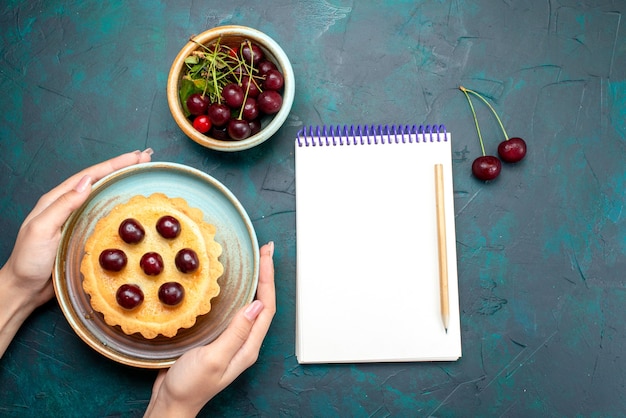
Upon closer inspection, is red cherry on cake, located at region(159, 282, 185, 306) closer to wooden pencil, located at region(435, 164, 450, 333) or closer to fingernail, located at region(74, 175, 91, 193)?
fingernail, located at region(74, 175, 91, 193)

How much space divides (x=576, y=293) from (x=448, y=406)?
0.40m

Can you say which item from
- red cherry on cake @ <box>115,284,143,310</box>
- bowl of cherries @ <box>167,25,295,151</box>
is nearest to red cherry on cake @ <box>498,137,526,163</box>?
bowl of cherries @ <box>167,25,295,151</box>

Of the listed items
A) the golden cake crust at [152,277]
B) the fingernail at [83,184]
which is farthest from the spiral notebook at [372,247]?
the fingernail at [83,184]

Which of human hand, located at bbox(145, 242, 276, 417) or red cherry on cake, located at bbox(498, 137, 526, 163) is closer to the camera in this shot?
human hand, located at bbox(145, 242, 276, 417)

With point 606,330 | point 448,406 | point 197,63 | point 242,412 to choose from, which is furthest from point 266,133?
point 606,330

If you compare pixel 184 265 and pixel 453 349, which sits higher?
pixel 184 265

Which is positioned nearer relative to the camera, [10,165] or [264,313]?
[264,313]

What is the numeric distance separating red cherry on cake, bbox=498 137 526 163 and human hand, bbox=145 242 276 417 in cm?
65

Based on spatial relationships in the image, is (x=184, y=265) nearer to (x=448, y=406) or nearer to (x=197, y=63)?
(x=197, y=63)

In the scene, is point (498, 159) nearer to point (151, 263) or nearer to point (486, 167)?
point (486, 167)

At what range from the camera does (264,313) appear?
1.27 meters

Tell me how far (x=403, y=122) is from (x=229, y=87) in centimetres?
42

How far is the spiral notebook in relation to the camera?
4.49 ft

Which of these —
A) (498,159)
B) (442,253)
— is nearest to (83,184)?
(442,253)
